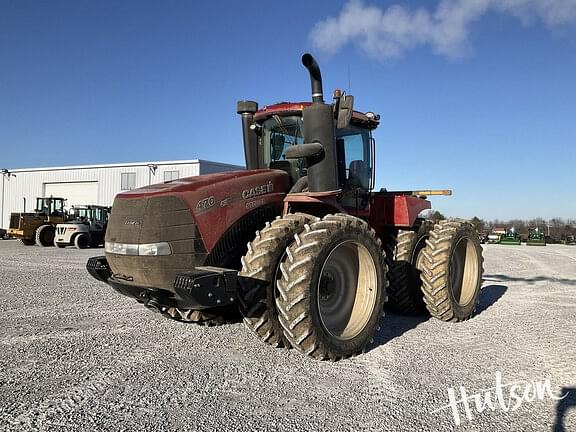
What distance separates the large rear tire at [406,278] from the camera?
6.63 m

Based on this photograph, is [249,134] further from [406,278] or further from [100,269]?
[406,278]

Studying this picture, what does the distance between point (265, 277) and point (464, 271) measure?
435 centimetres

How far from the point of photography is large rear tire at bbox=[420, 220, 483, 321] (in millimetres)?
6367

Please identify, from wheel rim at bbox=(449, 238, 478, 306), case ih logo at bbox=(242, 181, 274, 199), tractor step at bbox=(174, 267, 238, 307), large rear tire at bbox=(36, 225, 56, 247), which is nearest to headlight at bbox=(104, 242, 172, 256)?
tractor step at bbox=(174, 267, 238, 307)

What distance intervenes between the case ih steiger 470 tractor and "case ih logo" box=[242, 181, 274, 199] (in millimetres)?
15

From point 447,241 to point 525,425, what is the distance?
356cm

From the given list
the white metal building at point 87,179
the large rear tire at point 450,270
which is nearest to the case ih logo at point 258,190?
the large rear tire at point 450,270

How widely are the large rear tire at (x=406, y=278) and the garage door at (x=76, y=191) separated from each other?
37.2 m

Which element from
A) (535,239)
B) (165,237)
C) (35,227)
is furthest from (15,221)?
(535,239)

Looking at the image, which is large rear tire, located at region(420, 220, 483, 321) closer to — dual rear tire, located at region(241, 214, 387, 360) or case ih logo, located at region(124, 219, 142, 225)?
dual rear tire, located at region(241, 214, 387, 360)

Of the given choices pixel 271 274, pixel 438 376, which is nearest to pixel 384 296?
pixel 438 376

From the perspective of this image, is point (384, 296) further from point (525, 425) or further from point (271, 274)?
point (525, 425)

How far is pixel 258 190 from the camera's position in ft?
16.5

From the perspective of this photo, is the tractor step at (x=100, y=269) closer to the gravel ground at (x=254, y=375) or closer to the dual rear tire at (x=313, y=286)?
the gravel ground at (x=254, y=375)
